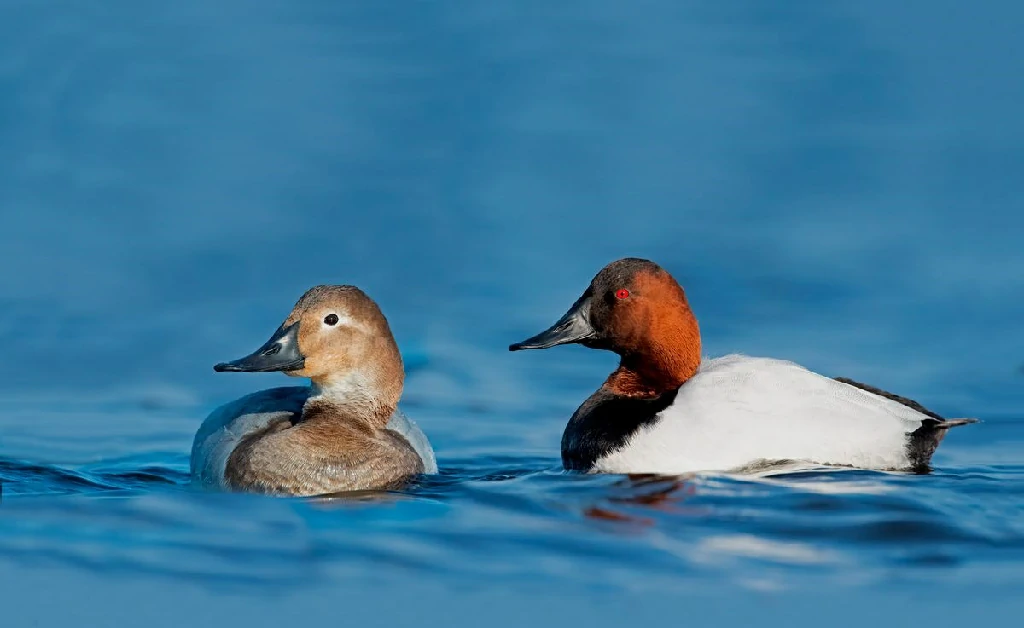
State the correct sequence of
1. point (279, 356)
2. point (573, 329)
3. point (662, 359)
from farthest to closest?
point (573, 329) < point (662, 359) < point (279, 356)

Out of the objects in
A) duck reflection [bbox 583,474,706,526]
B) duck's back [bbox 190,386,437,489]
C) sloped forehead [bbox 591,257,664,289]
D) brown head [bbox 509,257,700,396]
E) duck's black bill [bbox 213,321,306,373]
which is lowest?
duck reflection [bbox 583,474,706,526]

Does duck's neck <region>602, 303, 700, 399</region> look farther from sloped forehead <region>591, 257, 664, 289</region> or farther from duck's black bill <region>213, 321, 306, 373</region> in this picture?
duck's black bill <region>213, 321, 306, 373</region>

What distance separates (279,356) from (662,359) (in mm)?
1833

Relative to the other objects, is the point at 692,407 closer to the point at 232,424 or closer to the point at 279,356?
the point at 279,356

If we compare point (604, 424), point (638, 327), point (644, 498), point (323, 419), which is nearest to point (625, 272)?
point (638, 327)

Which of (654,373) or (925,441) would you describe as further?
(654,373)

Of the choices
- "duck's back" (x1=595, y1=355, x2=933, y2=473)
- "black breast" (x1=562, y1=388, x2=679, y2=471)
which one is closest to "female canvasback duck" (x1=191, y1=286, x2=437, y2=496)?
"black breast" (x1=562, y1=388, x2=679, y2=471)

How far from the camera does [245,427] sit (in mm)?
8156

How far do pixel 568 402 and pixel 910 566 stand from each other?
3915mm

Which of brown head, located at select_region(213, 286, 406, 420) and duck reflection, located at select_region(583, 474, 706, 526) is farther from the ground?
brown head, located at select_region(213, 286, 406, 420)

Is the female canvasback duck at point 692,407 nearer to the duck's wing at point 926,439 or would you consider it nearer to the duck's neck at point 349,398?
the duck's wing at point 926,439

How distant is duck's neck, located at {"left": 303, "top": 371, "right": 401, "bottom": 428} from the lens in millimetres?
8102

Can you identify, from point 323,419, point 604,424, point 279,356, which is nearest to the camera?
point 279,356

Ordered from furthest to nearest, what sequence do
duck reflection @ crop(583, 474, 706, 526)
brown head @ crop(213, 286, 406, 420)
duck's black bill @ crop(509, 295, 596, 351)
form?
duck's black bill @ crop(509, 295, 596, 351), brown head @ crop(213, 286, 406, 420), duck reflection @ crop(583, 474, 706, 526)
